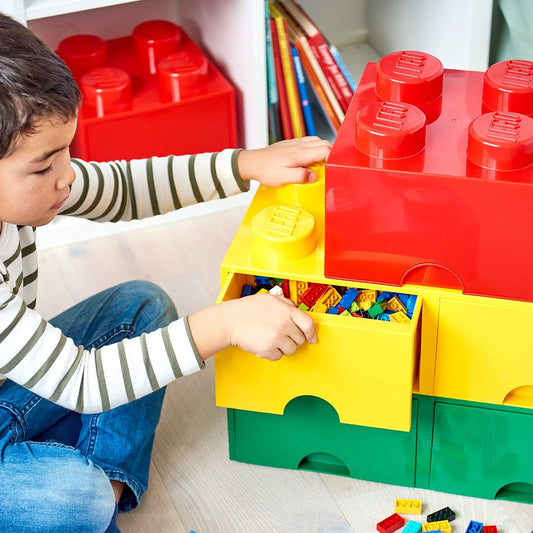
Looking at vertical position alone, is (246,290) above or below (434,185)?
below

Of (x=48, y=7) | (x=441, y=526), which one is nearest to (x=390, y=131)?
(x=441, y=526)

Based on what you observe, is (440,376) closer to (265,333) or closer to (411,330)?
(411,330)

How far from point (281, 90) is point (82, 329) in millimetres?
642

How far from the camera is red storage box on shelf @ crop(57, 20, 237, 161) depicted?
1585mm

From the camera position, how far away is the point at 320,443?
113cm

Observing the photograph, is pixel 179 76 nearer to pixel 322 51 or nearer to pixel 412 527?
pixel 322 51

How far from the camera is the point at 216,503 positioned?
1138mm

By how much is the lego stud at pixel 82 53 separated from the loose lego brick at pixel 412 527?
968 millimetres

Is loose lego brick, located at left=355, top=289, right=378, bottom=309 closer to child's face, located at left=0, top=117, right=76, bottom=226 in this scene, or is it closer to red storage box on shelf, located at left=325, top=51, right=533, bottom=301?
red storage box on shelf, located at left=325, top=51, right=533, bottom=301

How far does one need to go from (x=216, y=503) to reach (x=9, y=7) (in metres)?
0.78

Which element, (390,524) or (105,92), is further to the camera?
(105,92)

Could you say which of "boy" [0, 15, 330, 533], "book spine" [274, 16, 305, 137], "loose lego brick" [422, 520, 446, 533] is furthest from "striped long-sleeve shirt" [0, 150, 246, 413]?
"book spine" [274, 16, 305, 137]

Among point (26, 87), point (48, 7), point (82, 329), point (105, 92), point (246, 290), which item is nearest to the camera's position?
point (26, 87)

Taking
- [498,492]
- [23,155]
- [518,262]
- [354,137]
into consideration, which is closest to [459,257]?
[518,262]
